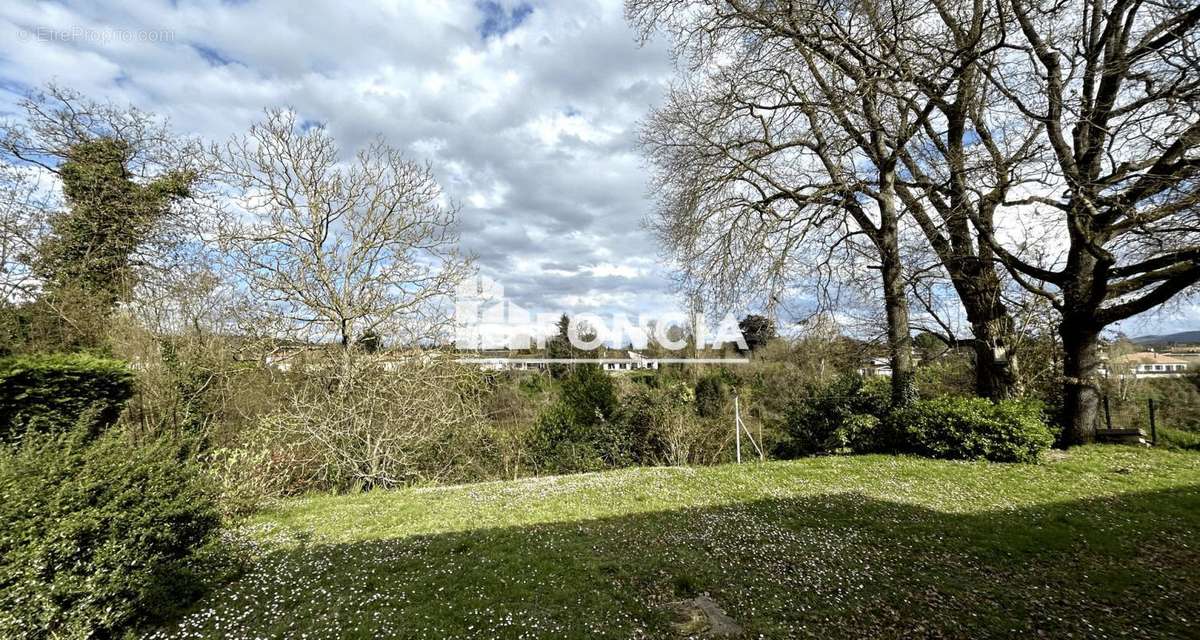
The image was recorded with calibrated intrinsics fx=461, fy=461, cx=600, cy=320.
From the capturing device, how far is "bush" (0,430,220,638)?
258cm

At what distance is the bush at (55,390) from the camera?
17.5 feet

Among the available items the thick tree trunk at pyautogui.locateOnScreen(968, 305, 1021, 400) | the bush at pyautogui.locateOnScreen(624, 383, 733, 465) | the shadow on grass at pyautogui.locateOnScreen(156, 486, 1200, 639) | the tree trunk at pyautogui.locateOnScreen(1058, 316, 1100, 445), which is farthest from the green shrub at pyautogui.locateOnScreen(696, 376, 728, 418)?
the shadow on grass at pyautogui.locateOnScreen(156, 486, 1200, 639)

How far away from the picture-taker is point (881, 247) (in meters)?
9.81

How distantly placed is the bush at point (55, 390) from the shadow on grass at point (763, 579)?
3.83 metres

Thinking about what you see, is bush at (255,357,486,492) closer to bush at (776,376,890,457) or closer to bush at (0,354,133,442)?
bush at (0,354,133,442)

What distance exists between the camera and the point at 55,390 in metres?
5.69

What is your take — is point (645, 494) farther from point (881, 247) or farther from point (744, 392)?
point (744, 392)

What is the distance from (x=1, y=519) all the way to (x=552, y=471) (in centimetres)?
816

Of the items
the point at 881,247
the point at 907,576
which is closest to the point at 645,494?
the point at 907,576

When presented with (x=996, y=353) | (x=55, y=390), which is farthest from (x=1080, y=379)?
(x=55, y=390)

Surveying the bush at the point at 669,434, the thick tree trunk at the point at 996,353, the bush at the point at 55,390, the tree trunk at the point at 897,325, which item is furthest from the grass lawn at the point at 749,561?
the bush at the point at 669,434

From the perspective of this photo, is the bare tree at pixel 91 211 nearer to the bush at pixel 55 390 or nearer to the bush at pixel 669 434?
the bush at pixel 55 390

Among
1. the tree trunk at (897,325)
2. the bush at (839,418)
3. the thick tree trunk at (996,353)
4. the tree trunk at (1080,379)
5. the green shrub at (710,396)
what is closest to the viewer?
the tree trunk at (1080,379)

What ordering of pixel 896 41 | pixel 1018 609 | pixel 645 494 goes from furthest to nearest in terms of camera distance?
pixel 896 41
pixel 645 494
pixel 1018 609
